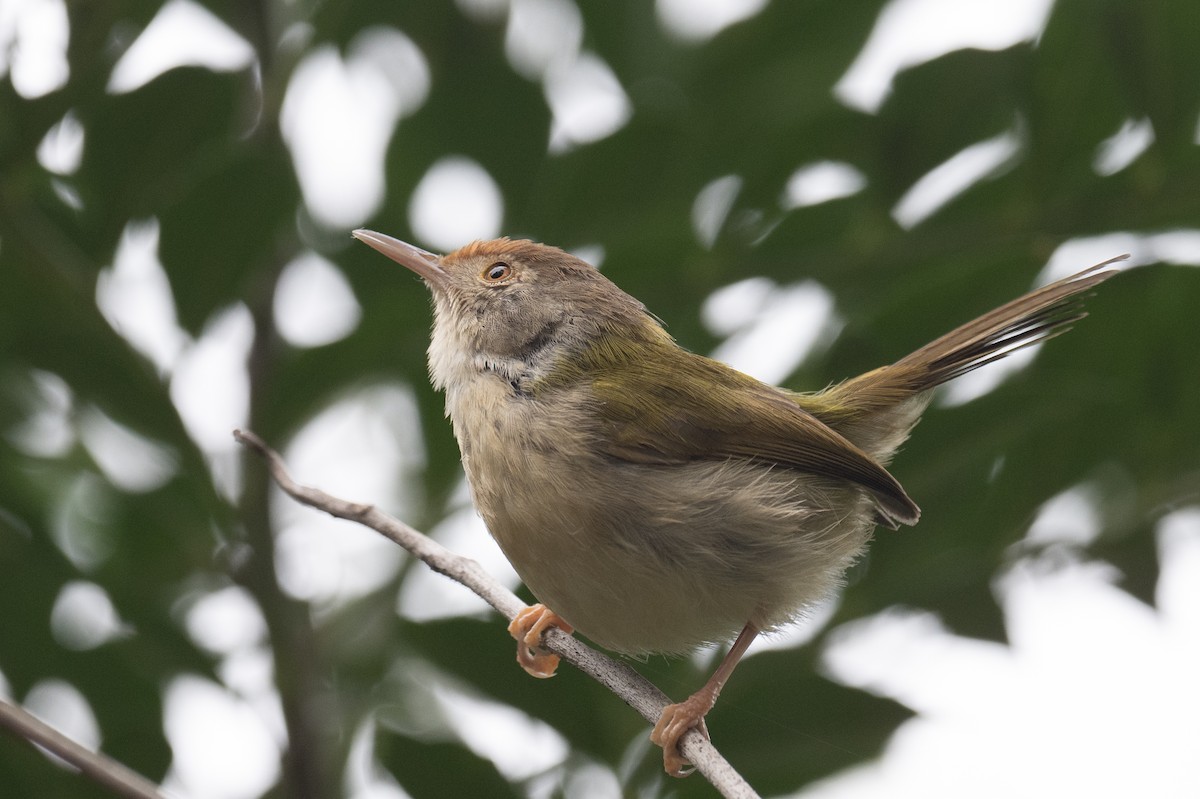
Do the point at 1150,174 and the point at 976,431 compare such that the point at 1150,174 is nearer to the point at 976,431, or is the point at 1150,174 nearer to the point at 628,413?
the point at 976,431

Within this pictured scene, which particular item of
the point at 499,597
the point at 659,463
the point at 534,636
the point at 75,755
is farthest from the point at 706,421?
the point at 75,755

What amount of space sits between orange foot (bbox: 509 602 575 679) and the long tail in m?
0.84

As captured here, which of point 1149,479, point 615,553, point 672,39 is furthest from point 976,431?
point 672,39

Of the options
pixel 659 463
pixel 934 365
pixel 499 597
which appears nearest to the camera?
pixel 499 597

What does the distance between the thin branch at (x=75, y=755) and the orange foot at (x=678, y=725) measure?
88 cm

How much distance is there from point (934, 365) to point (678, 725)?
1076mm

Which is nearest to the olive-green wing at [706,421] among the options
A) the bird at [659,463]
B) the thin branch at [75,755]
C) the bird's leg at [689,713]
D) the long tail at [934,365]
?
the bird at [659,463]

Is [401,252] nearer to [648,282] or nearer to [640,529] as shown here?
[648,282]

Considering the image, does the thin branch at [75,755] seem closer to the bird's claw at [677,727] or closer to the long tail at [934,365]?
the bird's claw at [677,727]

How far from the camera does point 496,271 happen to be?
3.04 metres

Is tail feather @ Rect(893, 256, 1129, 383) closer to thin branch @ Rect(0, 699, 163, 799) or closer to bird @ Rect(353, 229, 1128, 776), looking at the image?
bird @ Rect(353, 229, 1128, 776)

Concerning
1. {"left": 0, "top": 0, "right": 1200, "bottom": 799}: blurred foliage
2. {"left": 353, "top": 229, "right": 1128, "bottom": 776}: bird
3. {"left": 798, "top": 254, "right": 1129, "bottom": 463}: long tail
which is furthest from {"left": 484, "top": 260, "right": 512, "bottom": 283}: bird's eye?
{"left": 798, "top": 254, "right": 1129, "bottom": 463}: long tail

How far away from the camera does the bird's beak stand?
2367 millimetres

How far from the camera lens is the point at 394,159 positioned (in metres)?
2.42
